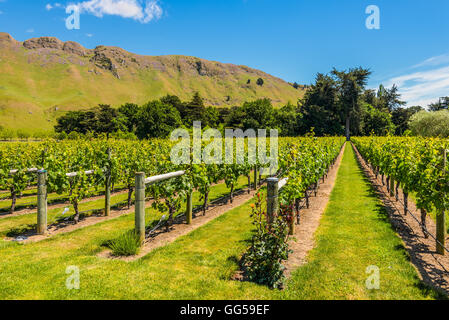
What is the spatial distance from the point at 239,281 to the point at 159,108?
215 feet

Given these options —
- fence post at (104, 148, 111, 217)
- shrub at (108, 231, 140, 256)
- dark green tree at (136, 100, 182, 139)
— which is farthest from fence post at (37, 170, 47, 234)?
dark green tree at (136, 100, 182, 139)

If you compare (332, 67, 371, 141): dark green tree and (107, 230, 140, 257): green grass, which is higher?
(332, 67, 371, 141): dark green tree

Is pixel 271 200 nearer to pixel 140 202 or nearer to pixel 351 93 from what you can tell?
pixel 140 202

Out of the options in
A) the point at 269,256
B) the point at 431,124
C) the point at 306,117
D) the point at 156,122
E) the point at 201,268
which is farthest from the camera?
the point at 306,117

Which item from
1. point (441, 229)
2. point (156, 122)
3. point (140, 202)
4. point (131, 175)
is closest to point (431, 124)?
point (441, 229)

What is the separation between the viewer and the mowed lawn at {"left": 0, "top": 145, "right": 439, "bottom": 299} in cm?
392

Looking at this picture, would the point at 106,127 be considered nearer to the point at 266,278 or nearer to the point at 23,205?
the point at 23,205

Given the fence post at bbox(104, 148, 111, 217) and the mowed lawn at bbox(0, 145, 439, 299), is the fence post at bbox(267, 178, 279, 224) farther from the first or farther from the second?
the fence post at bbox(104, 148, 111, 217)

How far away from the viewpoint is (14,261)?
193 inches

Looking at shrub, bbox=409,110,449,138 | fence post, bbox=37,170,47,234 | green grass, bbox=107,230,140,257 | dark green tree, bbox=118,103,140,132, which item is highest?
dark green tree, bbox=118,103,140,132

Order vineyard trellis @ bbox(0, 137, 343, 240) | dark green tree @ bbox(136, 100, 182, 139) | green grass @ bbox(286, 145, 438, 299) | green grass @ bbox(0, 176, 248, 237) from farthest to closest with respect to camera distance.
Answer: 1. dark green tree @ bbox(136, 100, 182, 139)
2. green grass @ bbox(0, 176, 248, 237)
3. vineyard trellis @ bbox(0, 137, 343, 240)
4. green grass @ bbox(286, 145, 438, 299)

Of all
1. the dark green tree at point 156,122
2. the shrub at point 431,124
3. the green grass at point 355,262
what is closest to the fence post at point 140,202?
the green grass at point 355,262

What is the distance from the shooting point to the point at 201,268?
4.85m

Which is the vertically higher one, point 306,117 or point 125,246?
point 306,117
